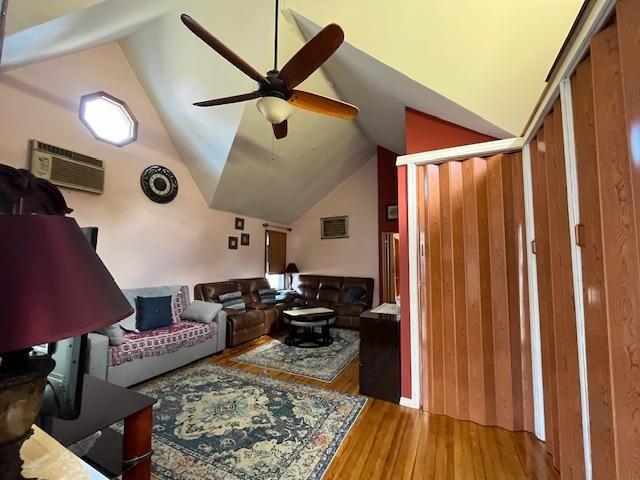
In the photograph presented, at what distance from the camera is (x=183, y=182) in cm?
413

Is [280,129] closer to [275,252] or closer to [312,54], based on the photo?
[312,54]

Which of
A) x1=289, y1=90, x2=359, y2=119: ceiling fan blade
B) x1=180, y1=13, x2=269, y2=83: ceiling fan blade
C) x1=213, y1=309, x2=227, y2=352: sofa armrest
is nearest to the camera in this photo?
x1=180, y1=13, x2=269, y2=83: ceiling fan blade

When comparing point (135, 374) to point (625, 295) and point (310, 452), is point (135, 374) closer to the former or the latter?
point (310, 452)

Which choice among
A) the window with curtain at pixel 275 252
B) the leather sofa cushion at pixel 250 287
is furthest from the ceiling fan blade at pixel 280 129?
the window with curtain at pixel 275 252

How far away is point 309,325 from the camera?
12.2 feet

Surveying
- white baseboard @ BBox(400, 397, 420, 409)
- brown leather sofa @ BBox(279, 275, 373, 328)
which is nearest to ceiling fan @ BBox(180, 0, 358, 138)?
white baseboard @ BBox(400, 397, 420, 409)

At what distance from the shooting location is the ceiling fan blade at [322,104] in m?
2.07

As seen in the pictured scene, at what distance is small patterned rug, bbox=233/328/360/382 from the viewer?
9.88ft

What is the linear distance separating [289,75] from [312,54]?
0.24 metres

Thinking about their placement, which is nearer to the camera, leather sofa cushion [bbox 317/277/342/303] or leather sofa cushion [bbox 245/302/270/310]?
leather sofa cushion [bbox 245/302/270/310]

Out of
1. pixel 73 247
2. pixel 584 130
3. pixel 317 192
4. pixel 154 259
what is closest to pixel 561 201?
pixel 584 130

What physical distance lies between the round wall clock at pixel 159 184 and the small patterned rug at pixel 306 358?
7.84ft

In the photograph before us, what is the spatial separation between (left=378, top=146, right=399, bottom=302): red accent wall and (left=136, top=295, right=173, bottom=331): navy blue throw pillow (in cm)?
371

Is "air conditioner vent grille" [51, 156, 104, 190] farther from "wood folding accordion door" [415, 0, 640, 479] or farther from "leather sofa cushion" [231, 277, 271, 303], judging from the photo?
"wood folding accordion door" [415, 0, 640, 479]
